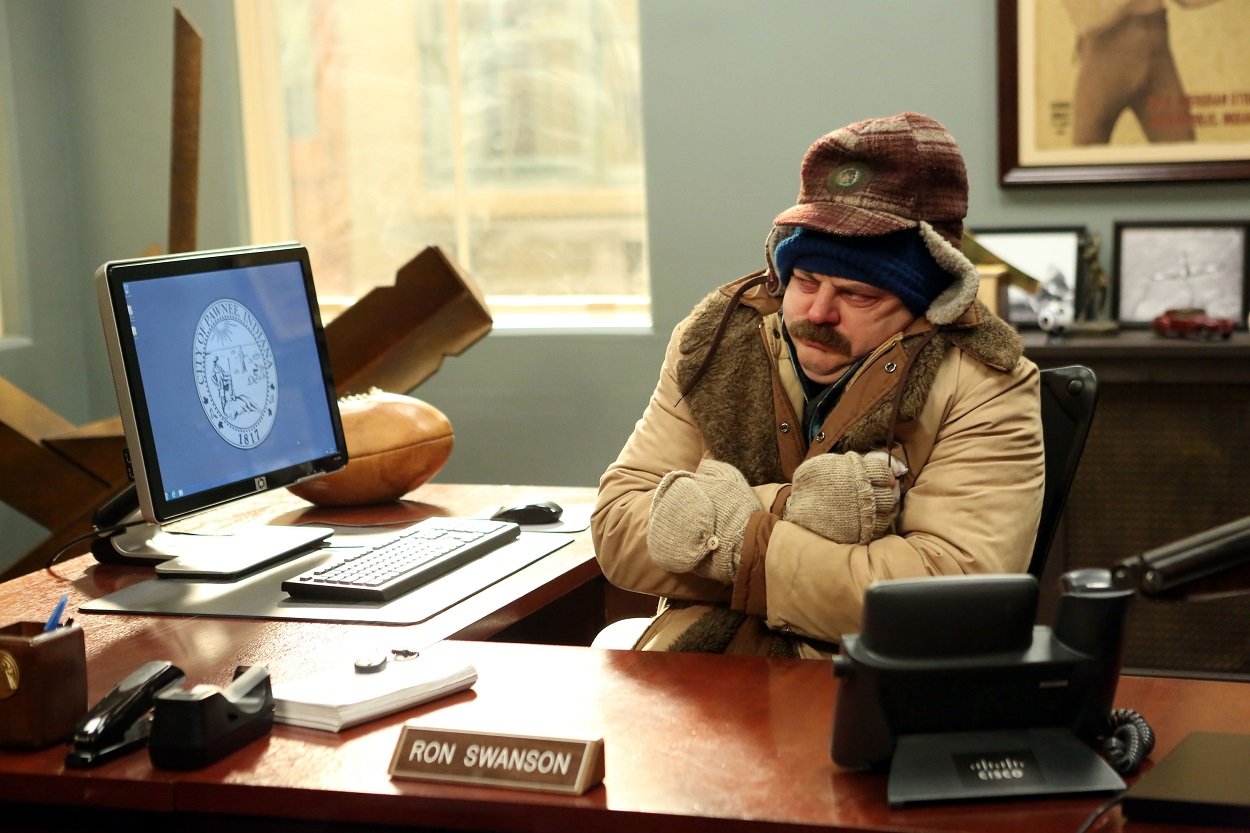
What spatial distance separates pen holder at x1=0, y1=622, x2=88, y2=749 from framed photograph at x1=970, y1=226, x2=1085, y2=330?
2587 millimetres

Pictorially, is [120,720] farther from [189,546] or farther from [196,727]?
[189,546]

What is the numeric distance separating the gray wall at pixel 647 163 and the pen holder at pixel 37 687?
8.52 feet

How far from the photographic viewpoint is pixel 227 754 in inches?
57.4

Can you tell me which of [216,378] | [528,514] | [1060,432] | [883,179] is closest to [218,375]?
[216,378]

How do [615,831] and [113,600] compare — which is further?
[113,600]

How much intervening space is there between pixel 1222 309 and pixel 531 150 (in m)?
1.89

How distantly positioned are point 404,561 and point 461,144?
2282 mm

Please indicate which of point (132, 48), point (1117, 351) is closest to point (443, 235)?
point (132, 48)

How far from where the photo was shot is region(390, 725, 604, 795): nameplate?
4.36ft

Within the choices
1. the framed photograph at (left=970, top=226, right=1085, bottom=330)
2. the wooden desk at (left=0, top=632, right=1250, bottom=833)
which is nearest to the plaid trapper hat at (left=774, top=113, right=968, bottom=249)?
the wooden desk at (left=0, top=632, right=1250, bottom=833)

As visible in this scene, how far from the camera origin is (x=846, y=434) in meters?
1.92

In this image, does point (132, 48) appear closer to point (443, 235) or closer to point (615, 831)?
point (443, 235)

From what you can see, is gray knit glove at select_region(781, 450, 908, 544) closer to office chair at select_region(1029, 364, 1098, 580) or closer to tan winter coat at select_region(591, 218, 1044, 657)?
tan winter coat at select_region(591, 218, 1044, 657)

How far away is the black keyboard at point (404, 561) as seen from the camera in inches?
80.2
